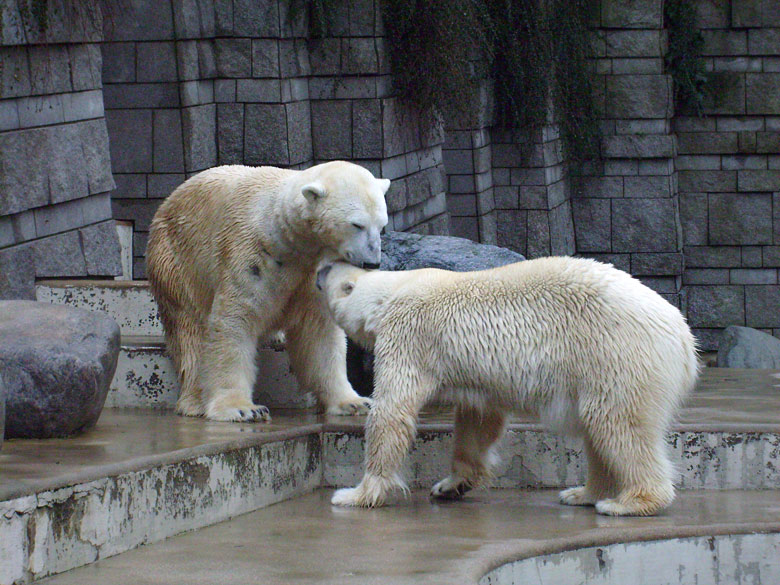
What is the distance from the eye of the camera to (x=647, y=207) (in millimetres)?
12109

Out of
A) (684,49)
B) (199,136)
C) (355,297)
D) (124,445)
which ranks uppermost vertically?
(684,49)

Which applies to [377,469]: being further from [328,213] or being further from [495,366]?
[328,213]

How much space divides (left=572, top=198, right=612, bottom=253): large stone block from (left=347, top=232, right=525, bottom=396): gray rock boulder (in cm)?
717

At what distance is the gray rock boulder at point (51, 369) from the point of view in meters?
A: 3.65

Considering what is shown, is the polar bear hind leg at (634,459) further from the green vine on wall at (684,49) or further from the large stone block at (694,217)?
the large stone block at (694,217)

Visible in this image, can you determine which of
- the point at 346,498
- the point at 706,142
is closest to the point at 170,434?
the point at 346,498

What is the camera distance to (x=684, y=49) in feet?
39.8

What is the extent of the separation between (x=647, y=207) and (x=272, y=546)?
947 cm

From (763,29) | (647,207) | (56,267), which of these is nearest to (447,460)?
(56,267)

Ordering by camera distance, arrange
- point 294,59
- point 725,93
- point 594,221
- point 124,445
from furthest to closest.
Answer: point 725,93 → point 594,221 → point 294,59 → point 124,445

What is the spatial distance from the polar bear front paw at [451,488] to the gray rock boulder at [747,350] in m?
6.15

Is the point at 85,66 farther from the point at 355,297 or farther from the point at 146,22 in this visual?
the point at 355,297

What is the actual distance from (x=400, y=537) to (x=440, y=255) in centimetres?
195

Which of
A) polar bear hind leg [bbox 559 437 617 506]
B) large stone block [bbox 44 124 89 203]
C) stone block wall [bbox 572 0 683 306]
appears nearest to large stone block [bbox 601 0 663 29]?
stone block wall [bbox 572 0 683 306]
